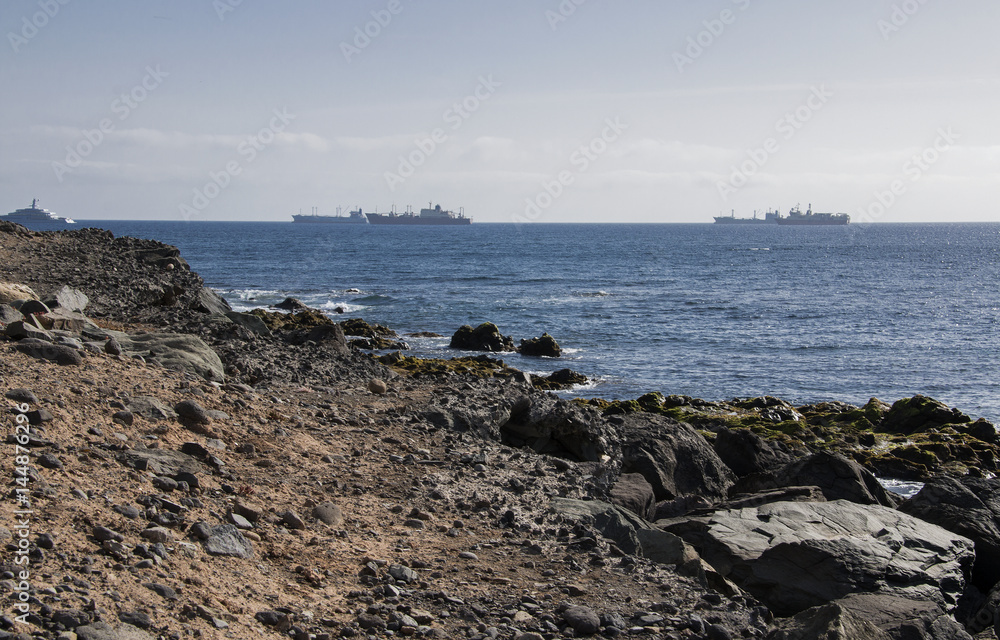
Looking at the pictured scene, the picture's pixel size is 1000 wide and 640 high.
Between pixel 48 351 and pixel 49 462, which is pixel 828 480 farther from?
pixel 48 351

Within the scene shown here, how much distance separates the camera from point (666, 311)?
172 feet

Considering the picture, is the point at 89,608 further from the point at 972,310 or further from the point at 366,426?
the point at 972,310

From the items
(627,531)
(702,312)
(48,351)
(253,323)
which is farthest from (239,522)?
(702,312)

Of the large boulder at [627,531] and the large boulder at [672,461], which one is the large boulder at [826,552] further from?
the large boulder at [672,461]

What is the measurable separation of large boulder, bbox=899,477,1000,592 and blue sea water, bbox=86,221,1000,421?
52.2 feet

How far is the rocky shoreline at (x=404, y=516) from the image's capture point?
621cm

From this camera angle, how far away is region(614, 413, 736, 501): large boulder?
13352 millimetres

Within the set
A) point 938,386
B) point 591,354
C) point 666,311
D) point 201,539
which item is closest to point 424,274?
point 666,311

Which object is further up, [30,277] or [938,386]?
[30,277]

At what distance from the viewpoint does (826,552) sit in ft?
29.4

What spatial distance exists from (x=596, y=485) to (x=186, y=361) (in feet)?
21.2

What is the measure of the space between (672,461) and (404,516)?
6.35 meters

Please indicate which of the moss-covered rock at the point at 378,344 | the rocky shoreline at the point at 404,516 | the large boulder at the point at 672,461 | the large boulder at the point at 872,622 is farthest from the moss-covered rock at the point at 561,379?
the large boulder at the point at 872,622

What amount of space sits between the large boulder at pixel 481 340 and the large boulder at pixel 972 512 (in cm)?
2518
